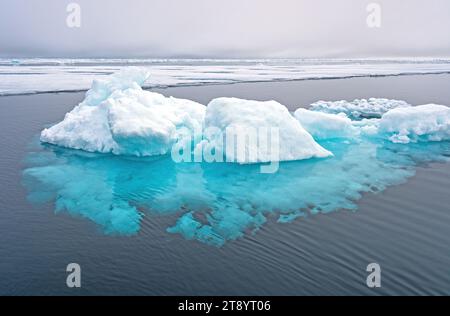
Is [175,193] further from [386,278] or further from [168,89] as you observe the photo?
[168,89]

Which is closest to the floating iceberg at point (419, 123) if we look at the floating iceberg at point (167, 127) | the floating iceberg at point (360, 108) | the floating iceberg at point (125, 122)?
the floating iceberg at point (167, 127)

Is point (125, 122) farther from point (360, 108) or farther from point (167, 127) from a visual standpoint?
point (360, 108)

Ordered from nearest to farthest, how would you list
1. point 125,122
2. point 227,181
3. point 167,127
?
1. point 227,181
2. point 125,122
3. point 167,127

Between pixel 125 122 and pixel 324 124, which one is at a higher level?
pixel 125 122

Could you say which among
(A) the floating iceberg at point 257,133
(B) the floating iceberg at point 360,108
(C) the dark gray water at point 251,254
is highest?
(B) the floating iceberg at point 360,108

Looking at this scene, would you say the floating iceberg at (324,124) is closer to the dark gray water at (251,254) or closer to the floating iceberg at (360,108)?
the floating iceberg at (360,108)

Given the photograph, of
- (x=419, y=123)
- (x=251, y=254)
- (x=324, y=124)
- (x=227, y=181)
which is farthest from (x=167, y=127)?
(x=419, y=123)

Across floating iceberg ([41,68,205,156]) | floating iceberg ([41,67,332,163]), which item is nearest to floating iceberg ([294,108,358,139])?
floating iceberg ([41,67,332,163])
